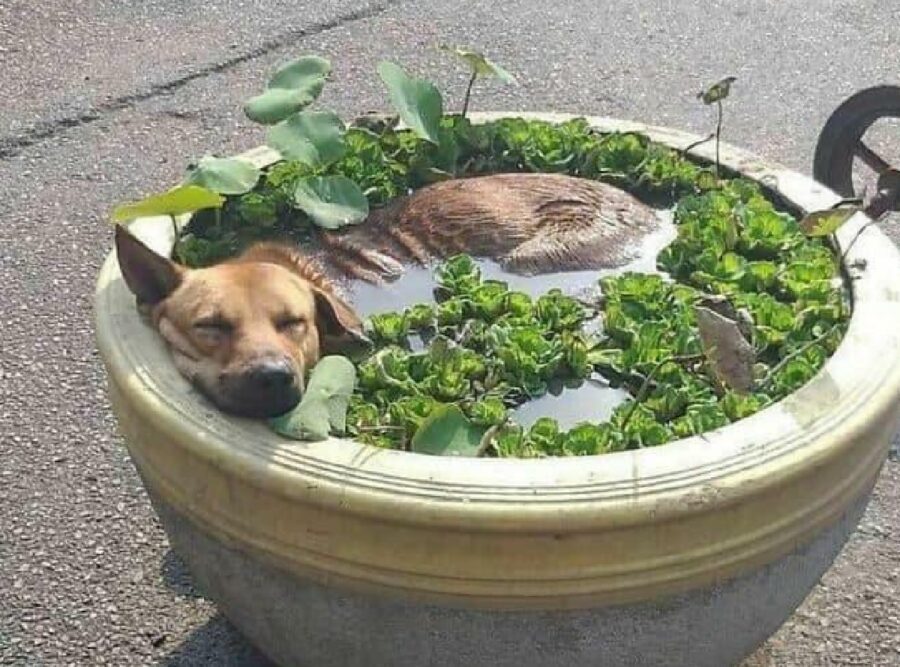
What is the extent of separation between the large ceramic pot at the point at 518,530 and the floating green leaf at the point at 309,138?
585 mm

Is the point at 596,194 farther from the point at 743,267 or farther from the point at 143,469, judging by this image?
the point at 143,469

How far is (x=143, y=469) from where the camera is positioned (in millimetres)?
2406

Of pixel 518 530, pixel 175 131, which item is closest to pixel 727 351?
pixel 518 530

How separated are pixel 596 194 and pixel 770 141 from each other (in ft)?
8.42

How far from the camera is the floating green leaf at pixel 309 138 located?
2.78 m

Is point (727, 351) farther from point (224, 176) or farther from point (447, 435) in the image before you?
point (224, 176)

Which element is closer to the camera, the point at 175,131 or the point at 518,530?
the point at 518,530

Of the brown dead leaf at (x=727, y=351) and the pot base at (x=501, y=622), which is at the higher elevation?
the brown dead leaf at (x=727, y=351)

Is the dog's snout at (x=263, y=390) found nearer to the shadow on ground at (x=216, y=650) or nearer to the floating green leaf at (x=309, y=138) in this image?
the floating green leaf at (x=309, y=138)

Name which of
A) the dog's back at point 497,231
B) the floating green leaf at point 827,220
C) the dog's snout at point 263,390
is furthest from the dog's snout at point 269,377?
the floating green leaf at point 827,220

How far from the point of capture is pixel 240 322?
2.35m

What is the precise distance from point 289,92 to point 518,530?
1226 mm

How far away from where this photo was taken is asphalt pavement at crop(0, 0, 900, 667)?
3.18m

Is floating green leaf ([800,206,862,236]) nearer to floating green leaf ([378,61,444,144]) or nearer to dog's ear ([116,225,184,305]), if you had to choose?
floating green leaf ([378,61,444,144])
